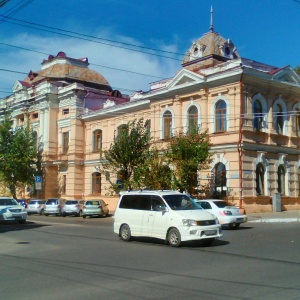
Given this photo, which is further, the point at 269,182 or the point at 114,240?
the point at 269,182

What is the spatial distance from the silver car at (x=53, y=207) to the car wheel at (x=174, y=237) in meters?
25.5

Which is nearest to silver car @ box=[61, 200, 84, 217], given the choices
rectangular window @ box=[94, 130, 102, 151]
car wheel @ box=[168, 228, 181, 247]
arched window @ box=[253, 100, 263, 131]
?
rectangular window @ box=[94, 130, 102, 151]

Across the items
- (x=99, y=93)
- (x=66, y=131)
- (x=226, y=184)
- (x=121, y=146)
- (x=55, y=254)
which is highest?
(x=99, y=93)

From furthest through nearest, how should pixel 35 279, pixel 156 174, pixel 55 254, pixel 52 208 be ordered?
pixel 52 208 < pixel 156 174 < pixel 55 254 < pixel 35 279

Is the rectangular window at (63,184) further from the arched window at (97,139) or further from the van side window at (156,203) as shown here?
the van side window at (156,203)

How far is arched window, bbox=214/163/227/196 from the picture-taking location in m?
31.9

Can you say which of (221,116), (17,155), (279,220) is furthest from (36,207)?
(279,220)

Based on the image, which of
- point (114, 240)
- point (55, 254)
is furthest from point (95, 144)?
point (55, 254)

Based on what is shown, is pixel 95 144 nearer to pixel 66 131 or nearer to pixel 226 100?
pixel 66 131

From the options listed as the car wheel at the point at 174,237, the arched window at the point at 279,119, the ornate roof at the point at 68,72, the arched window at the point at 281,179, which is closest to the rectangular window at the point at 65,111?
the ornate roof at the point at 68,72

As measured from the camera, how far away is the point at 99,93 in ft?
160

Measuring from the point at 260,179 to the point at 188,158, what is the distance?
6535 mm

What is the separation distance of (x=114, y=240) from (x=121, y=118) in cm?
2639

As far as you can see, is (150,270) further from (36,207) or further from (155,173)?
(36,207)
